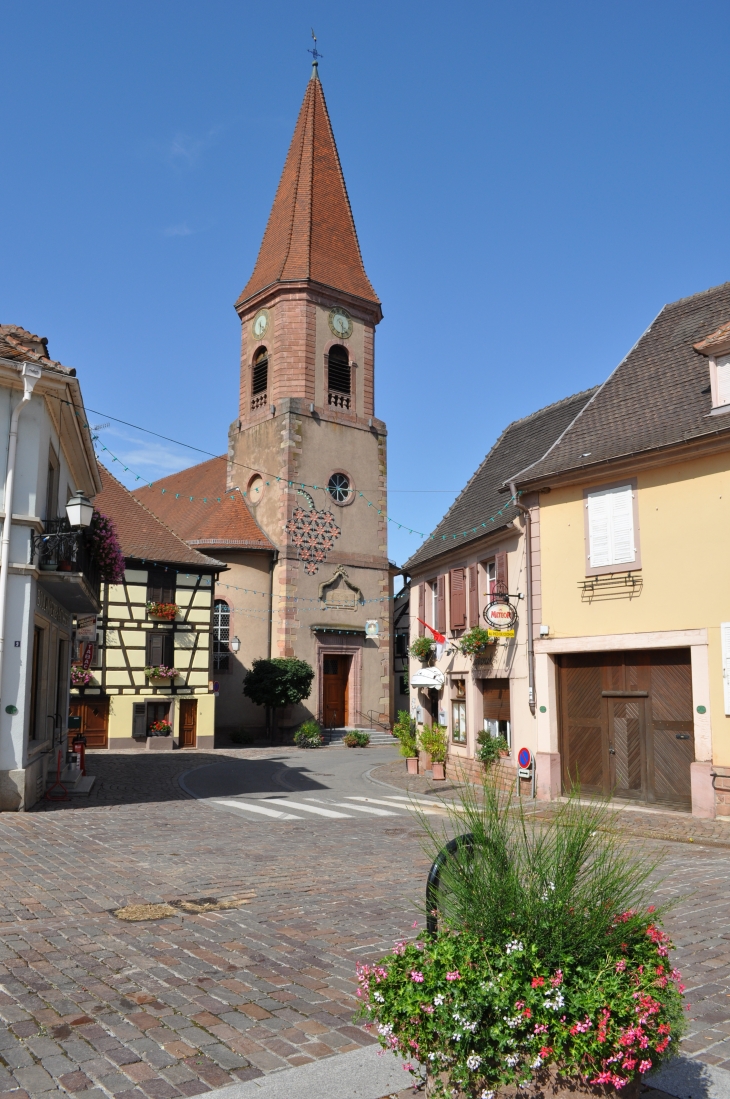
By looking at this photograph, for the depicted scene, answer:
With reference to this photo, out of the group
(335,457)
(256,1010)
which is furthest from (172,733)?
(256,1010)

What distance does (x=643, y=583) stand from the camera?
572 inches

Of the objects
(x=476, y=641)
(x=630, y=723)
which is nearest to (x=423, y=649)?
(x=476, y=641)

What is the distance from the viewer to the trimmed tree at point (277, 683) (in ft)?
107

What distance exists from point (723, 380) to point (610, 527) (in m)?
2.88

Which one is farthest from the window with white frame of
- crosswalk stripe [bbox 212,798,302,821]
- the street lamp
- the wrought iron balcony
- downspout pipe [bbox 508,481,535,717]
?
the wrought iron balcony

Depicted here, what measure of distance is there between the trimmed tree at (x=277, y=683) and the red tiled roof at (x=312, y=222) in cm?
1567

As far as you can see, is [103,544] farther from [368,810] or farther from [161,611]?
[161,611]

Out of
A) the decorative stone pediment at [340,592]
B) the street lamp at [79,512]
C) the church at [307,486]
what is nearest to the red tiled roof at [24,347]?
the street lamp at [79,512]

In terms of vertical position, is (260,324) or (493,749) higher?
(260,324)

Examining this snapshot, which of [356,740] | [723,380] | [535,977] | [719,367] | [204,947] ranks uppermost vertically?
[719,367]

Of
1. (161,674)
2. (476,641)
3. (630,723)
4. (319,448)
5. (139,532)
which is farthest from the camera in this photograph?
(319,448)

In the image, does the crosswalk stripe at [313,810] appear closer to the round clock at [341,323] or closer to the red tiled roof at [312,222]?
the round clock at [341,323]

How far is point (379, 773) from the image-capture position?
22156 mm

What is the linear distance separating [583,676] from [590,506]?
115 inches
